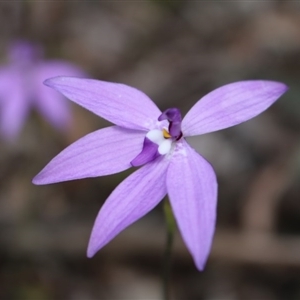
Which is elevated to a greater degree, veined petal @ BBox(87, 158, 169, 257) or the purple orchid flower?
the purple orchid flower

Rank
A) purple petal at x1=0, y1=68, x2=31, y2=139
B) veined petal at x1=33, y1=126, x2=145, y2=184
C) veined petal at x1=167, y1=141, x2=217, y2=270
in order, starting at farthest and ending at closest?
purple petal at x1=0, y1=68, x2=31, y2=139, veined petal at x1=33, y1=126, x2=145, y2=184, veined petal at x1=167, y1=141, x2=217, y2=270

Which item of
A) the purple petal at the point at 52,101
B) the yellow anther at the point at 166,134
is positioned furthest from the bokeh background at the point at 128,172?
the yellow anther at the point at 166,134

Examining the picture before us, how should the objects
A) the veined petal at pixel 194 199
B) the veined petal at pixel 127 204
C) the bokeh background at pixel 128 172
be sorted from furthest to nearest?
the bokeh background at pixel 128 172 → the veined petal at pixel 127 204 → the veined petal at pixel 194 199

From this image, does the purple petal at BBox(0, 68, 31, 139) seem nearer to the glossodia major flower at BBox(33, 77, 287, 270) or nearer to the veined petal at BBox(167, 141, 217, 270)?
the glossodia major flower at BBox(33, 77, 287, 270)

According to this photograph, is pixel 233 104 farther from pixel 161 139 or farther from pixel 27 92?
pixel 27 92

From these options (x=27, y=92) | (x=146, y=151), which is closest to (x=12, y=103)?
(x=27, y=92)

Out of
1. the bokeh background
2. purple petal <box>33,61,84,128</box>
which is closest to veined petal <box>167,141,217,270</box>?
the bokeh background

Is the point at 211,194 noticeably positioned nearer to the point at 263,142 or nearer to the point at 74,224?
the point at 74,224

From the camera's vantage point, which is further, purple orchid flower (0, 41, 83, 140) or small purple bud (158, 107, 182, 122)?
purple orchid flower (0, 41, 83, 140)

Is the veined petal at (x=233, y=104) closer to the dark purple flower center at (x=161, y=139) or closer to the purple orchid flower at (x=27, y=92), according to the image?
the dark purple flower center at (x=161, y=139)
